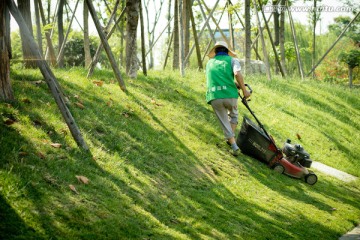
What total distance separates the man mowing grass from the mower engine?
102 cm

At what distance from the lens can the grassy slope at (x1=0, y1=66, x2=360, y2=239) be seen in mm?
4609

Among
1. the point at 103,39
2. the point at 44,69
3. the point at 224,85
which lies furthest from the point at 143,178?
the point at 103,39

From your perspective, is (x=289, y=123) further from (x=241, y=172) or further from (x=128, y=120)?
(x=128, y=120)

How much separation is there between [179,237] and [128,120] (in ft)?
11.7

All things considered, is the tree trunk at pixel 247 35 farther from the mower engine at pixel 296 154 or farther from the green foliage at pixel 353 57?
the green foliage at pixel 353 57

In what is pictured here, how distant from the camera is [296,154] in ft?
29.6

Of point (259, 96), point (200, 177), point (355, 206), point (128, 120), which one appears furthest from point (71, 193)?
point (259, 96)

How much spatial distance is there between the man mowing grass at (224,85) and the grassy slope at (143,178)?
0.56 m

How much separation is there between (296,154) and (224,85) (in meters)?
2.00

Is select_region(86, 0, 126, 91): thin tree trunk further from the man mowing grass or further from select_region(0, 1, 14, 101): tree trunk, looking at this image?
the man mowing grass

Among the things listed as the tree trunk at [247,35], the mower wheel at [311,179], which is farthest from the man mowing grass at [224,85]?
the tree trunk at [247,35]

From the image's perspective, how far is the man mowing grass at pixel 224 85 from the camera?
27.8 feet

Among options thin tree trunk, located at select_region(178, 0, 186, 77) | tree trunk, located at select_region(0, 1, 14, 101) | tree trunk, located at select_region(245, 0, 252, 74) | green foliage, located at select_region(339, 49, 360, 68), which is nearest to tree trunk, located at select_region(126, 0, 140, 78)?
thin tree trunk, located at select_region(178, 0, 186, 77)

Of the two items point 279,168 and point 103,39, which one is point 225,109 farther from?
point 103,39
